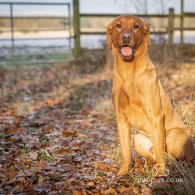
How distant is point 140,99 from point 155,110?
0.59 feet

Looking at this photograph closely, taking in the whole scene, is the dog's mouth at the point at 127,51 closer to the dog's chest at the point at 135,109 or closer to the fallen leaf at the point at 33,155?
the dog's chest at the point at 135,109

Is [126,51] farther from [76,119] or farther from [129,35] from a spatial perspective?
[76,119]

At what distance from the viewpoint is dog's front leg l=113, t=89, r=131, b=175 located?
4.33 metres

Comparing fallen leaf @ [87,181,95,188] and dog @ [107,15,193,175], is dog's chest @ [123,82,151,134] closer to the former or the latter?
dog @ [107,15,193,175]

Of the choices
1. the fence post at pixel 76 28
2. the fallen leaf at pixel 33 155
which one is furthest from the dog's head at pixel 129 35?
the fence post at pixel 76 28

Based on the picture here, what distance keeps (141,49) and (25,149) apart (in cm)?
223

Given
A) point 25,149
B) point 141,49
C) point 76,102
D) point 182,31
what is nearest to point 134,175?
point 141,49

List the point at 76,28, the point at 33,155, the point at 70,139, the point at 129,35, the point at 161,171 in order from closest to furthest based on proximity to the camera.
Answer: the point at 129,35 < the point at 161,171 < the point at 33,155 < the point at 70,139 < the point at 76,28

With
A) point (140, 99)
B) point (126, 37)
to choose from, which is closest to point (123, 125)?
point (140, 99)

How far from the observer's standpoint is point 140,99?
423 centimetres

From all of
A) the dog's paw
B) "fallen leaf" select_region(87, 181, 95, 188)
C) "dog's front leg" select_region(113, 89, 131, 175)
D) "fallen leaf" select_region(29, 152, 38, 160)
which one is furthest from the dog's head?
"fallen leaf" select_region(29, 152, 38, 160)

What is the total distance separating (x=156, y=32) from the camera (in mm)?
13273

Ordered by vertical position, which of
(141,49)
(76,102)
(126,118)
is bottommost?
(76,102)

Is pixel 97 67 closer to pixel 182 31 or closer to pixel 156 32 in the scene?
pixel 156 32
